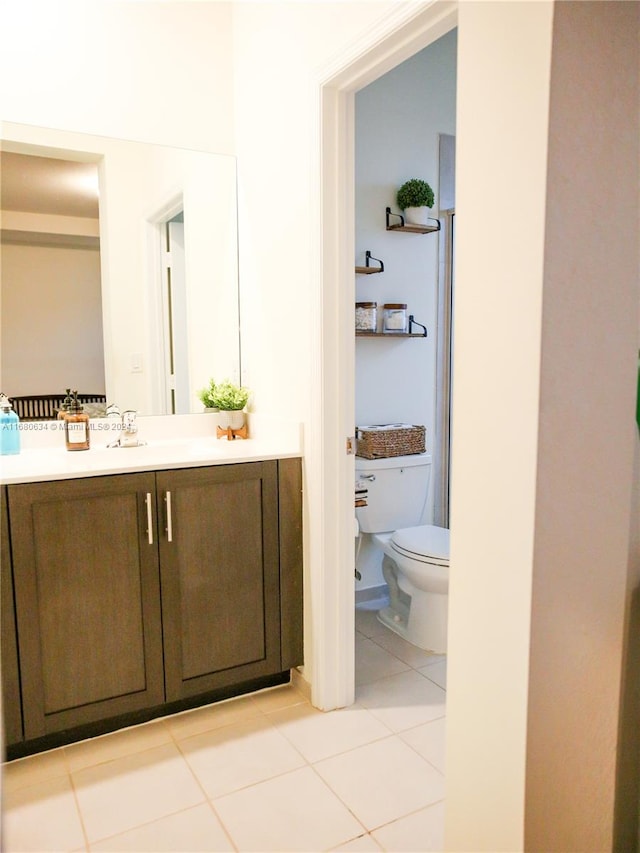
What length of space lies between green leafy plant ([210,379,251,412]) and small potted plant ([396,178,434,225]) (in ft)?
3.89

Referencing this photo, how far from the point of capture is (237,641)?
7.07 ft

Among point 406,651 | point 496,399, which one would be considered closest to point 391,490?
point 406,651

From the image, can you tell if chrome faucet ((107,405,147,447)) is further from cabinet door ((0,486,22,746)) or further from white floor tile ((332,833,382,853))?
white floor tile ((332,833,382,853))

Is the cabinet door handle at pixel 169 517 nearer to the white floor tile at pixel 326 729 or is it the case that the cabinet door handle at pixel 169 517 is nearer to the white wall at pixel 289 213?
the white wall at pixel 289 213

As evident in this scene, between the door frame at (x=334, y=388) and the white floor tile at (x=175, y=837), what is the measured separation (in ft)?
2.05

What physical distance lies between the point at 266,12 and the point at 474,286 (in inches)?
71.6

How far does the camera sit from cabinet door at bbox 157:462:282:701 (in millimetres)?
2025

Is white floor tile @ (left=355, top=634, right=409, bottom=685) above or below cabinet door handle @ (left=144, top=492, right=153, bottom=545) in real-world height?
below

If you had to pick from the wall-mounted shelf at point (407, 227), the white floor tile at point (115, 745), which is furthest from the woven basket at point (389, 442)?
the white floor tile at point (115, 745)

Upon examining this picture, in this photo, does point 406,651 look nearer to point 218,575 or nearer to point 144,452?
point 218,575

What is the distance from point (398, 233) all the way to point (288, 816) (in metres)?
2.44

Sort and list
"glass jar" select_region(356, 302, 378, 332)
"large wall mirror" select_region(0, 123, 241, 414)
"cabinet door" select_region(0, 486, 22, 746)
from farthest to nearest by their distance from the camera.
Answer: "glass jar" select_region(356, 302, 378, 332) < "large wall mirror" select_region(0, 123, 241, 414) < "cabinet door" select_region(0, 486, 22, 746)

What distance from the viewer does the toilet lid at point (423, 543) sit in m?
2.55

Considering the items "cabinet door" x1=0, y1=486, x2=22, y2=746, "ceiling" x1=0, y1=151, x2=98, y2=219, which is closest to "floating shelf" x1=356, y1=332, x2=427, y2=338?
"ceiling" x1=0, y1=151, x2=98, y2=219
